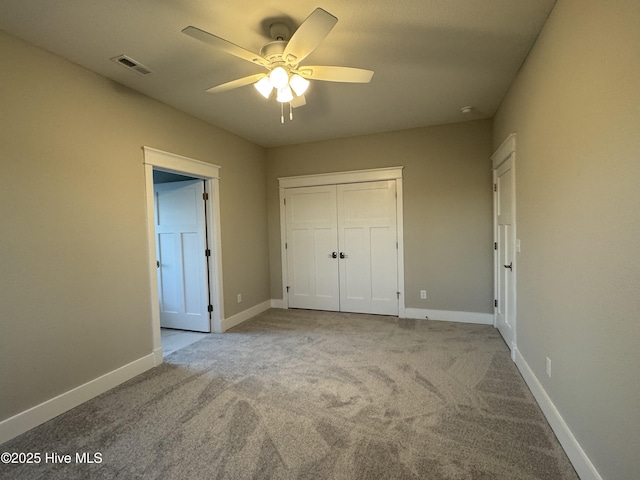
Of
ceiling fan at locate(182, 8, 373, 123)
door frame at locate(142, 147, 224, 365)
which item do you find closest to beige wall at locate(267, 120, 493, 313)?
door frame at locate(142, 147, 224, 365)

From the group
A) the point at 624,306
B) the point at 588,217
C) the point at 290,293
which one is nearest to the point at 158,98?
the point at 290,293

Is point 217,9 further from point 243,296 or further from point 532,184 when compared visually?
point 243,296

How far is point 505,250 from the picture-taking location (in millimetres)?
3381

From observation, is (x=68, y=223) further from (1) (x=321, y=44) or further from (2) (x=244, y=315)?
(2) (x=244, y=315)

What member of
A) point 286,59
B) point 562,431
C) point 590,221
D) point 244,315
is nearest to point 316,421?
point 562,431

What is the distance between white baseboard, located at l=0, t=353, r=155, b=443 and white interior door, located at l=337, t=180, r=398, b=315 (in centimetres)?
276

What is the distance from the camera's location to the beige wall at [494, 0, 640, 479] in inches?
48.5

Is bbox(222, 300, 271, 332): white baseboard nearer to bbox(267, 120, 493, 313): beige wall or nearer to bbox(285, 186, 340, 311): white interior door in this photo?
bbox(285, 186, 340, 311): white interior door

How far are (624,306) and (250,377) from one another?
257 cm

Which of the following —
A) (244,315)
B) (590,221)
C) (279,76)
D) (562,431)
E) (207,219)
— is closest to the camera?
(590,221)

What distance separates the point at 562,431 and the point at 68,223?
3595 millimetres

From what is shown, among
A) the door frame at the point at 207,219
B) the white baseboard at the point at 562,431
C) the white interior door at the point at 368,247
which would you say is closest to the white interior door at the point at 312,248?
the white interior door at the point at 368,247

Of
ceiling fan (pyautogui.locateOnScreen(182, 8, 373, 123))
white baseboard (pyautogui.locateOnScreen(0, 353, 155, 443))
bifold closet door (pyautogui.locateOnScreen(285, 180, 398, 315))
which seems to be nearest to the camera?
ceiling fan (pyautogui.locateOnScreen(182, 8, 373, 123))

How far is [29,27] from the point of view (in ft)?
6.55
